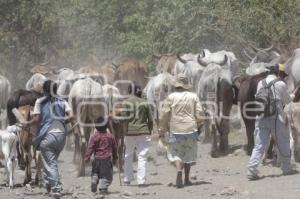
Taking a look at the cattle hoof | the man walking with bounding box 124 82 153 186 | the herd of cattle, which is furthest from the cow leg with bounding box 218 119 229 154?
the man walking with bounding box 124 82 153 186

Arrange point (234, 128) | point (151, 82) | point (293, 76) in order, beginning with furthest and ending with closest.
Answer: point (234, 128), point (151, 82), point (293, 76)

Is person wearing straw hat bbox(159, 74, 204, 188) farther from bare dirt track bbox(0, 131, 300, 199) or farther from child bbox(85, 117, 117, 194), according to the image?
child bbox(85, 117, 117, 194)

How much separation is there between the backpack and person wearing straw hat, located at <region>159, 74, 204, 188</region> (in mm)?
1090

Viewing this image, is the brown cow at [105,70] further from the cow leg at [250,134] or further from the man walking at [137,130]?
the man walking at [137,130]

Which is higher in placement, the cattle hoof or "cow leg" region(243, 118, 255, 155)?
"cow leg" region(243, 118, 255, 155)

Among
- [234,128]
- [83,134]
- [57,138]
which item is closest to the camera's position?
[57,138]

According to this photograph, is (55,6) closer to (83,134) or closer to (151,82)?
(151,82)

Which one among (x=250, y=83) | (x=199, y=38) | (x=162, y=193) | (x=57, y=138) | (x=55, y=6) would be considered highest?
(x=55, y=6)

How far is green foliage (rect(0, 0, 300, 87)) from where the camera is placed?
23.8 metres

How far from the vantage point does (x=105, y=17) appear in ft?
128

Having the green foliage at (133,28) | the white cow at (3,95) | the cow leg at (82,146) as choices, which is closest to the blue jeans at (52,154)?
the cow leg at (82,146)

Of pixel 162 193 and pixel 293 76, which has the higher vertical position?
pixel 293 76

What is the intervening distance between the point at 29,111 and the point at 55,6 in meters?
24.8

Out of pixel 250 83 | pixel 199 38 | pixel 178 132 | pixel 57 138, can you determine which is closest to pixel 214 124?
pixel 250 83
